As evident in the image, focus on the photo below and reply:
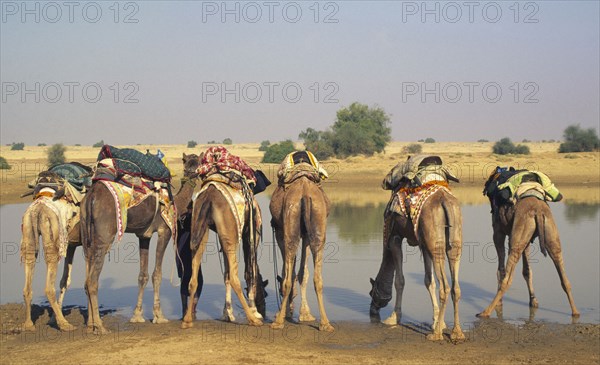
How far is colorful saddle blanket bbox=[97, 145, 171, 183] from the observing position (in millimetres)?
11320

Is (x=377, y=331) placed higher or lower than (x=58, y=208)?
lower

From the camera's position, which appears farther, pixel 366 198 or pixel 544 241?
pixel 366 198

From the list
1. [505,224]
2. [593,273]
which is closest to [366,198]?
[593,273]

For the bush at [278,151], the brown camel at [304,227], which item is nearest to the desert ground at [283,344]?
the brown camel at [304,227]

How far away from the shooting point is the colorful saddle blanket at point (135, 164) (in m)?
11.3

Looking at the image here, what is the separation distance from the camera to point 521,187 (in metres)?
12.3

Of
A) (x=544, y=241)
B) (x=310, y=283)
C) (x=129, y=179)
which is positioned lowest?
(x=310, y=283)

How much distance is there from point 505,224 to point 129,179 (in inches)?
231

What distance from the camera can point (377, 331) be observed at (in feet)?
36.4

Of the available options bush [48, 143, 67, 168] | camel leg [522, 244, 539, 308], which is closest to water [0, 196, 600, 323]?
camel leg [522, 244, 539, 308]

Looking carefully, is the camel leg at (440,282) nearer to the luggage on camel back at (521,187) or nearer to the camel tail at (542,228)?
the camel tail at (542,228)

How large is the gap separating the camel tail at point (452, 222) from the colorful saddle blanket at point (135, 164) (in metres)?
4.14

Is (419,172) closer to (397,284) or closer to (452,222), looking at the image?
(452,222)

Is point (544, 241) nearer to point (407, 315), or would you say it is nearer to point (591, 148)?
point (407, 315)
